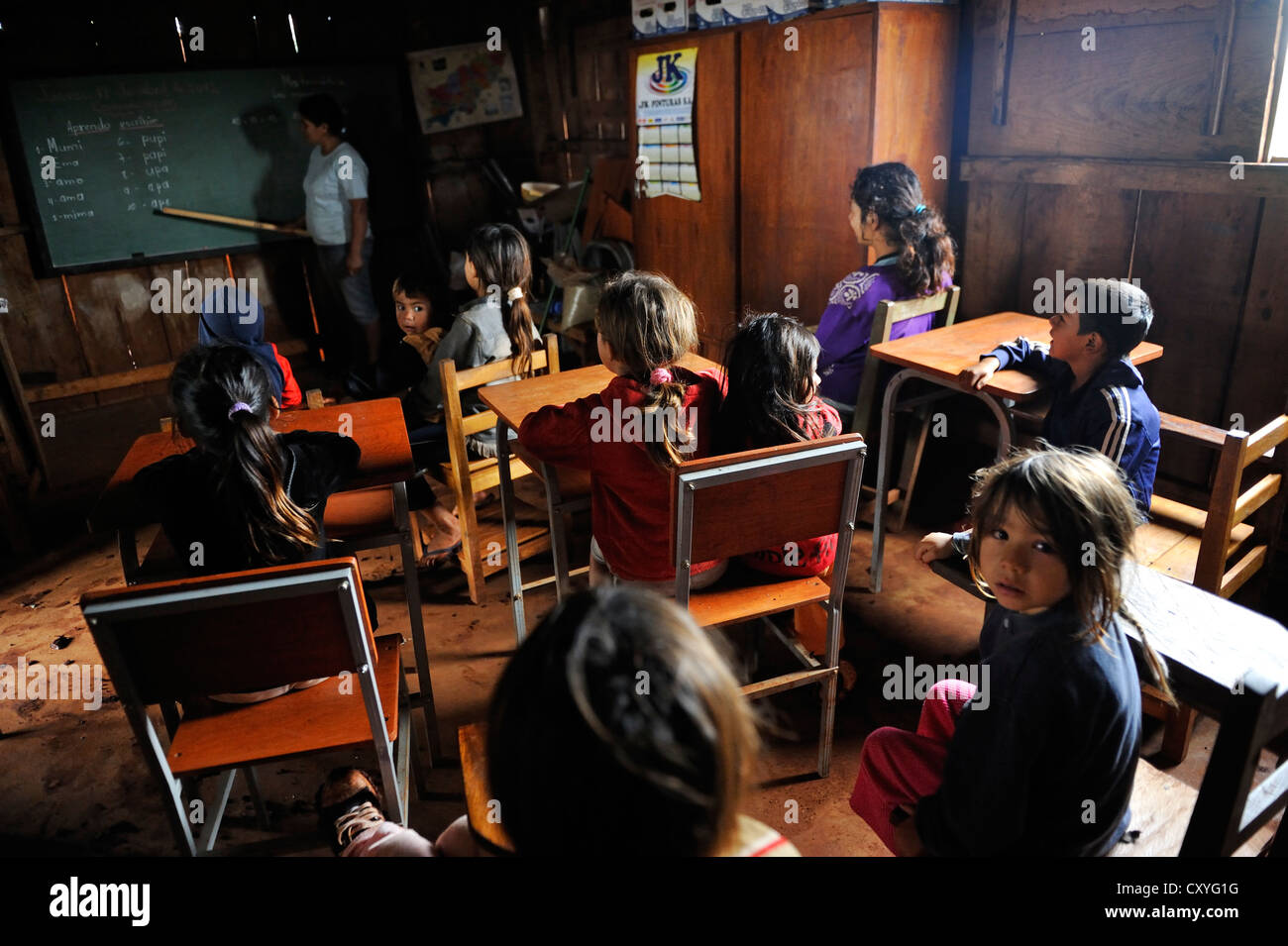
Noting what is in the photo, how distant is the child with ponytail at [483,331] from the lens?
8.80 feet

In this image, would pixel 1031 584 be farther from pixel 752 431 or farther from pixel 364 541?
pixel 364 541

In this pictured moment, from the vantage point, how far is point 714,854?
0.68 meters

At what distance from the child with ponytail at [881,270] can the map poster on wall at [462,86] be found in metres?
3.34

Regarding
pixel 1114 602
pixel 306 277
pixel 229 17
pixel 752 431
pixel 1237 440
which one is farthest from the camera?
pixel 306 277

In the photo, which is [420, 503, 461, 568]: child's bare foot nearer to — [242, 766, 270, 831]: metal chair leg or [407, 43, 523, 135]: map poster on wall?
[242, 766, 270, 831]: metal chair leg

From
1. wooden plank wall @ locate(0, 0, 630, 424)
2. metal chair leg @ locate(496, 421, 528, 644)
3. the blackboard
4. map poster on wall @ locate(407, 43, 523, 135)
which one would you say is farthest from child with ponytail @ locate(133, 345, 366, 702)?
map poster on wall @ locate(407, 43, 523, 135)

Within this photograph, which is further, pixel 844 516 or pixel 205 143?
pixel 205 143

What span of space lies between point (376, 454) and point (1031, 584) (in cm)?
137

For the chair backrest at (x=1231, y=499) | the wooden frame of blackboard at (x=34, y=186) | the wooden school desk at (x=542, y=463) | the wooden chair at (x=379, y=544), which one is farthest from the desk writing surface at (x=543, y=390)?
the wooden frame of blackboard at (x=34, y=186)

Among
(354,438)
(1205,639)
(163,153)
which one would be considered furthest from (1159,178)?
(163,153)

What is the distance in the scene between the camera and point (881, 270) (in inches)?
105

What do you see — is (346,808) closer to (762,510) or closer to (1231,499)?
(762,510)
